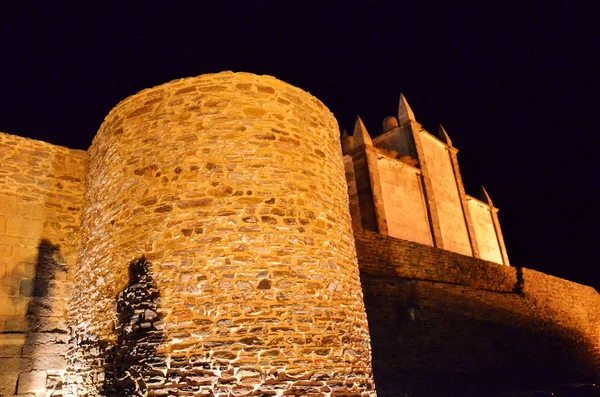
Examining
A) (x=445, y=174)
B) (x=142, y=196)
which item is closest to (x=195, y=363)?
(x=142, y=196)

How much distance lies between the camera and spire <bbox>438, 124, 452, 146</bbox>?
2561cm

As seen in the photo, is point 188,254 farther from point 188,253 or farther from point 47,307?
point 47,307

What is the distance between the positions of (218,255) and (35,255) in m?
3.47

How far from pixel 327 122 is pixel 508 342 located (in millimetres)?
10848

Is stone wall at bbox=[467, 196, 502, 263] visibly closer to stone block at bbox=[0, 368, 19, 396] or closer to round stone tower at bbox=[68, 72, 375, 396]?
round stone tower at bbox=[68, 72, 375, 396]

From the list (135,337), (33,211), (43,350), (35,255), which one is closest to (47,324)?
(43,350)

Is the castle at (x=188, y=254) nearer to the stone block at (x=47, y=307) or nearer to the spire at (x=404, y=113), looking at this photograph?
the stone block at (x=47, y=307)

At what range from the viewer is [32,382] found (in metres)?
5.88

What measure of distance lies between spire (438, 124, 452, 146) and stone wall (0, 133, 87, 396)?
22.4 m

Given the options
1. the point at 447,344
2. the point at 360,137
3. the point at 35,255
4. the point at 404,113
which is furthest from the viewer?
the point at 404,113

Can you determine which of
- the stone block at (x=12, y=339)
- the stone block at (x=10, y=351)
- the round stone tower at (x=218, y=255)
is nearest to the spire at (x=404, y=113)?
the round stone tower at (x=218, y=255)

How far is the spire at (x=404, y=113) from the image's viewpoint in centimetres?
2264

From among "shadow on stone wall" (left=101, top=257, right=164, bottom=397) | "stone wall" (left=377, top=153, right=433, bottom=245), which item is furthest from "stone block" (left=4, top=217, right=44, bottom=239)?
"stone wall" (left=377, top=153, right=433, bottom=245)

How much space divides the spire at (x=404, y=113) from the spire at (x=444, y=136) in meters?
3.91
